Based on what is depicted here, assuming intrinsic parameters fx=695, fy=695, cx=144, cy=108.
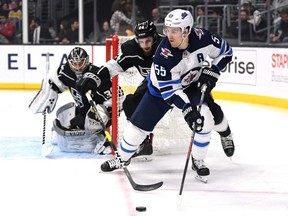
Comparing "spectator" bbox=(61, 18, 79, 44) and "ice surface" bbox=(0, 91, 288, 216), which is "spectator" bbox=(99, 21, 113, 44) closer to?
"spectator" bbox=(61, 18, 79, 44)

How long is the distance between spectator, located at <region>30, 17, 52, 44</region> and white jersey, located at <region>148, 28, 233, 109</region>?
22.1 feet

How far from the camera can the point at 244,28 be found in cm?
935

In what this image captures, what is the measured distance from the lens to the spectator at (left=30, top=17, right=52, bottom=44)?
10.9 metres

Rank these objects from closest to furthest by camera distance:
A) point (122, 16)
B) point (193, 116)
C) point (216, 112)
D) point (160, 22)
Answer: point (193, 116)
point (216, 112)
point (160, 22)
point (122, 16)

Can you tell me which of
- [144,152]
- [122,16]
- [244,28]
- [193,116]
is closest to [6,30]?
[122,16]

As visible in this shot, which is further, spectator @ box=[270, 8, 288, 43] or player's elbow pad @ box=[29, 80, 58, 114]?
spectator @ box=[270, 8, 288, 43]

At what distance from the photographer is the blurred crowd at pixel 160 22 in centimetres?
901

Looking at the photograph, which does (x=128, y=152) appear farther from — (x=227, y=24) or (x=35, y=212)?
(x=227, y=24)

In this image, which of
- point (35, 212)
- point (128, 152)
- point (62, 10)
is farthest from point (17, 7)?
point (35, 212)

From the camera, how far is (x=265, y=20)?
9.14 m

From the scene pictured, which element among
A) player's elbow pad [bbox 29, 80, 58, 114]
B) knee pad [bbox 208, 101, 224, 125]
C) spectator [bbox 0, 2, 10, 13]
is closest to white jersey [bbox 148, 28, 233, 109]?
knee pad [bbox 208, 101, 224, 125]

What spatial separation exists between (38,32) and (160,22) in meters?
1.94

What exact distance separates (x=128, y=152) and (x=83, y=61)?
→ 3.40 ft

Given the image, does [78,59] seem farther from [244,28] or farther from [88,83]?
[244,28]
